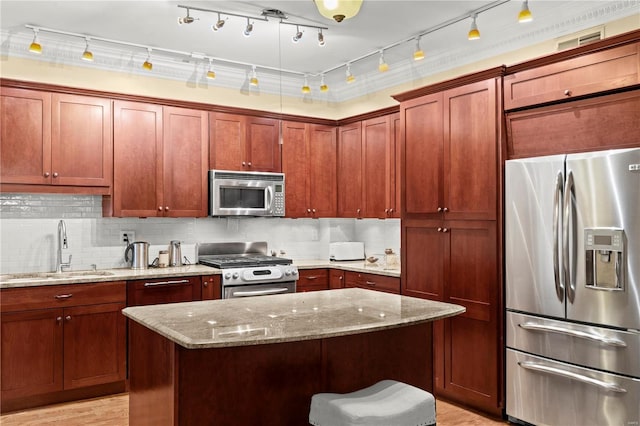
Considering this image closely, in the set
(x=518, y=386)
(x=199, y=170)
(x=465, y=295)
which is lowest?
(x=518, y=386)

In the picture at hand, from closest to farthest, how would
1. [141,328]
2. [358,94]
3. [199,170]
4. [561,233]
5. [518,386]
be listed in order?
[141,328], [561,233], [518,386], [199,170], [358,94]

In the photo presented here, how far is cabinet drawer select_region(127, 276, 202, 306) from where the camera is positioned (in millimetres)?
4414

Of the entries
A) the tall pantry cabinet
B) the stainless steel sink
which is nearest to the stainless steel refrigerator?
the tall pantry cabinet

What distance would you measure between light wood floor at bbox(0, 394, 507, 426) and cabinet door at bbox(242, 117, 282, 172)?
8.21 ft

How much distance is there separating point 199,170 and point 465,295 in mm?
2704

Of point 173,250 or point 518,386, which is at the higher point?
point 173,250

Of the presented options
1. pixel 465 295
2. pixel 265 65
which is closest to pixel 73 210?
pixel 265 65

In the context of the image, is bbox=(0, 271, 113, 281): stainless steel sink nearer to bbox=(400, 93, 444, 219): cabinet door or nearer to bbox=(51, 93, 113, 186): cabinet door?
bbox=(51, 93, 113, 186): cabinet door

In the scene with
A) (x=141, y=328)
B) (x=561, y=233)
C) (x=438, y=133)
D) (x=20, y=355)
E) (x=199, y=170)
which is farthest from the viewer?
(x=199, y=170)

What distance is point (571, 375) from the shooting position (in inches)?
129

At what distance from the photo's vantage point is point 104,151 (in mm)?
4621

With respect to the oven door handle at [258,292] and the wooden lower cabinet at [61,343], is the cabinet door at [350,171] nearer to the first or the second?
the oven door handle at [258,292]

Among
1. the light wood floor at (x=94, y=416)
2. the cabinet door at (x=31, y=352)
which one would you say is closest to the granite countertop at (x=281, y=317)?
the light wood floor at (x=94, y=416)

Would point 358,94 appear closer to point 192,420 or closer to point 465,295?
point 465,295
